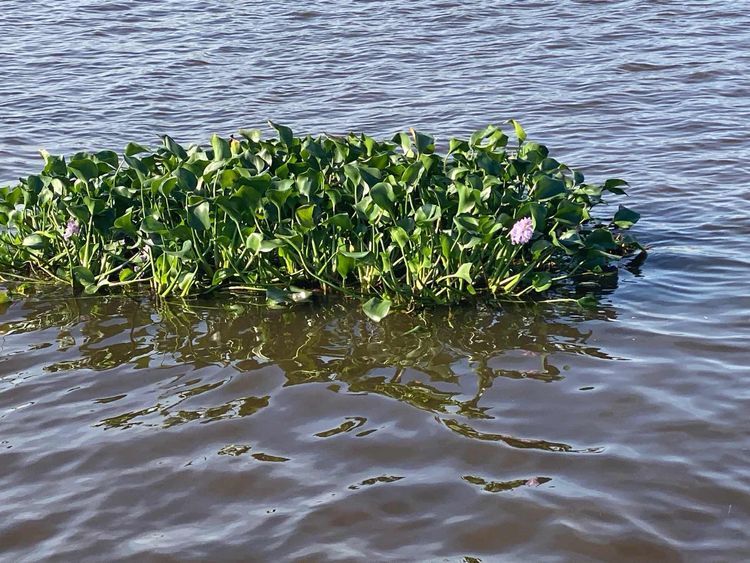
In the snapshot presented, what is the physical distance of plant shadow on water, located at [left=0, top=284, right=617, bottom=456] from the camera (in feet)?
13.1

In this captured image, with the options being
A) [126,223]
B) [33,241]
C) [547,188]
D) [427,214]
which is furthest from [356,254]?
[33,241]

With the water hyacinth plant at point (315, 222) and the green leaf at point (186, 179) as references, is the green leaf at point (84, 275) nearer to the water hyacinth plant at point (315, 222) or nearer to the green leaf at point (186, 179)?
the water hyacinth plant at point (315, 222)

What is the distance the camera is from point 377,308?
14.5 ft

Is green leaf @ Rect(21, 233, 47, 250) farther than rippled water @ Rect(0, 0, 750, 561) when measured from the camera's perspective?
Yes

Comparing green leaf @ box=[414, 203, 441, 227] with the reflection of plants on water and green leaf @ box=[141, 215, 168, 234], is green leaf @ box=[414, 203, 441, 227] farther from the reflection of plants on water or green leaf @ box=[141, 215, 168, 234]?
green leaf @ box=[141, 215, 168, 234]

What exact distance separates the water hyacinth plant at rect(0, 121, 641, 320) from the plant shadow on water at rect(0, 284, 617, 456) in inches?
5.0

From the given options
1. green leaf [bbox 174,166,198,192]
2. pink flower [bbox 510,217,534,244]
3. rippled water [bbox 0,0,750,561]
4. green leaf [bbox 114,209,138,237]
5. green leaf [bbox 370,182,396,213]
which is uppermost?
green leaf [bbox 174,166,198,192]

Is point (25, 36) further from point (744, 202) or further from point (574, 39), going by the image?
point (744, 202)

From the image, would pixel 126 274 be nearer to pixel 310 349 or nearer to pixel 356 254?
pixel 310 349

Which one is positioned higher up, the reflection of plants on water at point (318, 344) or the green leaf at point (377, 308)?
the green leaf at point (377, 308)

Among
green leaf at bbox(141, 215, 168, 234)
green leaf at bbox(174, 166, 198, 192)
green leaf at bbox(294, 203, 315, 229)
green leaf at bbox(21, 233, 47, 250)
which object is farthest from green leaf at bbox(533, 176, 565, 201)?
green leaf at bbox(21, 233, 47, 250)

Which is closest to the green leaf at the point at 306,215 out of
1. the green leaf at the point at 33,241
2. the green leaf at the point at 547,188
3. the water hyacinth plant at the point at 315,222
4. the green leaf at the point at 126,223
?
the water hyacinth plant at the point at 315,222

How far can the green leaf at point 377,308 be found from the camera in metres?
4.39

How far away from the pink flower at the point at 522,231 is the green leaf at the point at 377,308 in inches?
25.6
